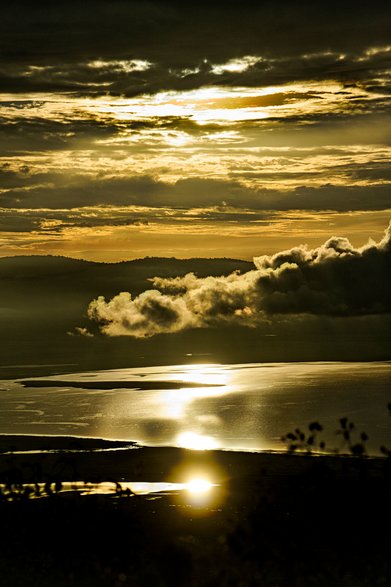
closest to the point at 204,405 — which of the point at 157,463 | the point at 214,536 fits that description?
the point at 157,463

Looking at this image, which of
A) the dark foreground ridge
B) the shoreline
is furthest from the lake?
the dark foreground ridge

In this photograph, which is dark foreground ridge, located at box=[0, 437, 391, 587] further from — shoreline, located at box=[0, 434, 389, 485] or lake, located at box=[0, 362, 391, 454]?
lake, located at box=[0, 362, 391, 454]

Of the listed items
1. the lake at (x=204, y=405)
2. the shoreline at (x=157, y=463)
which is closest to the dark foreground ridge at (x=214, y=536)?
the shoreline at (x=157, y=463)

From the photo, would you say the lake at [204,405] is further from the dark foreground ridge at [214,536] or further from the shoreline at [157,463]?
the dark foreground ridge at [214,536]

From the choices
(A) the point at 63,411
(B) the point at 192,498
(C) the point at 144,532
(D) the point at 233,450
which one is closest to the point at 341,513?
(C) the point at 144,532

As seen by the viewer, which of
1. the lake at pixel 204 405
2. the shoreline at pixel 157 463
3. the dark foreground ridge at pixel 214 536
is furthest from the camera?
the lake at pixel 204 405

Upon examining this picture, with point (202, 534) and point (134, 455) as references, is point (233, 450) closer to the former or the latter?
point (134, 455)

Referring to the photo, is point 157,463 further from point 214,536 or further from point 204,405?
point 204,405
